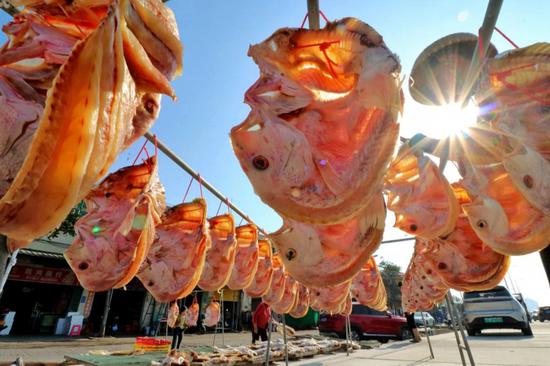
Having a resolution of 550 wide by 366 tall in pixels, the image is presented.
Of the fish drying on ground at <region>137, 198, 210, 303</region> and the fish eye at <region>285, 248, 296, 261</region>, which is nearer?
the fish eye at <region>285, 248, 296, 261</region>

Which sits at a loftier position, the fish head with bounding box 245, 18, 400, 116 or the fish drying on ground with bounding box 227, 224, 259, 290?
the fish head with bounding box 245, 18, 400, 116

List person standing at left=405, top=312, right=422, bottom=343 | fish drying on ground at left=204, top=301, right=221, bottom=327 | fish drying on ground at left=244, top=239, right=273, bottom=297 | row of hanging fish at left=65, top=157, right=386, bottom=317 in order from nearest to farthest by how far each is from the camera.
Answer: row of hanging fish at left=65, top=157, right=386, bottom=317 < fish drying on ground at left=244, top=239, right=273, bottom=297 < fish drying on ground at left=204, top=301, right=221, bottom=327 < person standing at left=405, top=312, right=422, bottom=343

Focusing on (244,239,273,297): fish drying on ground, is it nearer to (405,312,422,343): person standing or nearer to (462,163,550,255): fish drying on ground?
(462,163,550,255): fish drying on ground

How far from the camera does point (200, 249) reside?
119 inches

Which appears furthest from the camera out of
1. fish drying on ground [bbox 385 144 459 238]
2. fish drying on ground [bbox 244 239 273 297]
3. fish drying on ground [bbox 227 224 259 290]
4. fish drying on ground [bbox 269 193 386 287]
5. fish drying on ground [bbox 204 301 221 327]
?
fish drying on ground [bbox 204 301 221 327]

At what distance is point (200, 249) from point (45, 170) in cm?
240

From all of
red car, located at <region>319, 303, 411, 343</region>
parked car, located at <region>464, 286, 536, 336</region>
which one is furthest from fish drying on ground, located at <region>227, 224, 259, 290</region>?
red car, located at <region>319, 303, 411, 343</region>

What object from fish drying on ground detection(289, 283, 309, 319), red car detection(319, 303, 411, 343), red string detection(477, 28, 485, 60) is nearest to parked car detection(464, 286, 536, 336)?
red car detection(319, 303, 411, 343)

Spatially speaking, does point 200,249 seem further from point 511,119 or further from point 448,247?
point 511,119

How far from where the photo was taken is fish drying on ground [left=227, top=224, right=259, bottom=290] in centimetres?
398

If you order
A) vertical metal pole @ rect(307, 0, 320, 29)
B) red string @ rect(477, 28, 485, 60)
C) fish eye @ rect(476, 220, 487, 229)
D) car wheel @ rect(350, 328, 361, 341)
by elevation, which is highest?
vertical metal pole @ rect(307, 0, 320, 29)

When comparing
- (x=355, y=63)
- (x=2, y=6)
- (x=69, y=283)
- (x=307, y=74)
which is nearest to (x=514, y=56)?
(x=355, y=63)

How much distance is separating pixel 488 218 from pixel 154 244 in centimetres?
273

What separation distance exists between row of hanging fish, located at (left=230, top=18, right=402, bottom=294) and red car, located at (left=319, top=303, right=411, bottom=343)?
15.9 m
